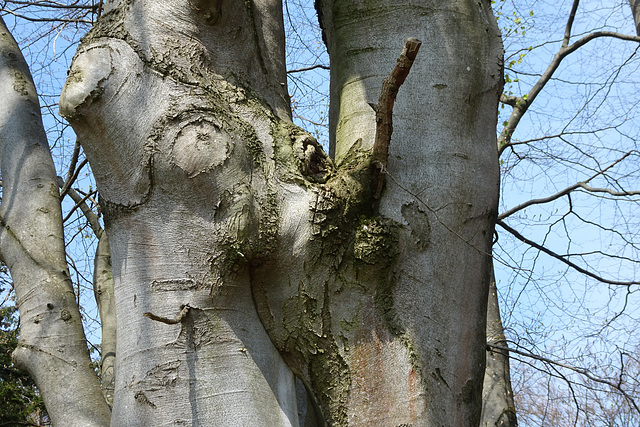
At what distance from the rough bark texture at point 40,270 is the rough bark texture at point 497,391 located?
357 cm

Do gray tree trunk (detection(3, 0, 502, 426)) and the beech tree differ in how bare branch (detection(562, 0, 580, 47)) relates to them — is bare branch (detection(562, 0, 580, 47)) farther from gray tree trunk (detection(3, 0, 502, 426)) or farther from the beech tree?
gray tree trunk (detection(3, 0, 502, 426))

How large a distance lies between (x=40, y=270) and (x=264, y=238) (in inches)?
41.6

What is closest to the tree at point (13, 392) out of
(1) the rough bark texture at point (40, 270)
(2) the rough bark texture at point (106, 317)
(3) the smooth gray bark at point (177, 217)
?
(2) the rough bark texture at point (106, 317)

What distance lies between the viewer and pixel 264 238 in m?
1.57

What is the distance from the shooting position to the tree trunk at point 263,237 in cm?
149

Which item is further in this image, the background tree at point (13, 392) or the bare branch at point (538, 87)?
the bare branch at point (538, 87)

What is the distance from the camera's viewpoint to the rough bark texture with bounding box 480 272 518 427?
493 centimetres

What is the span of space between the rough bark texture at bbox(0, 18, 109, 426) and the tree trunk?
0.60 m

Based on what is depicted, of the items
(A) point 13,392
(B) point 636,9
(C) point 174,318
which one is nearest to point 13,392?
(A) point 13,392

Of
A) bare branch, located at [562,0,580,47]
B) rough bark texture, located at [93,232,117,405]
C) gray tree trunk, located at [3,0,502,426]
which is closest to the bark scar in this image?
gray tree trunk, located at [3,0,502,426]

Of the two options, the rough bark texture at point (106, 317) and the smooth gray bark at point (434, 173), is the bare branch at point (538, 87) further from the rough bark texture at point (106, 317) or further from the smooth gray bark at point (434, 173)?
the smooth gray bark at point (434, 173)

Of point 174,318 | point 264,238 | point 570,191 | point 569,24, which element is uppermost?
point 569,24

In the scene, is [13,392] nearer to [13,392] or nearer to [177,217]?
[13,392]

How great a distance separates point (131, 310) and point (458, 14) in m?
1.35
